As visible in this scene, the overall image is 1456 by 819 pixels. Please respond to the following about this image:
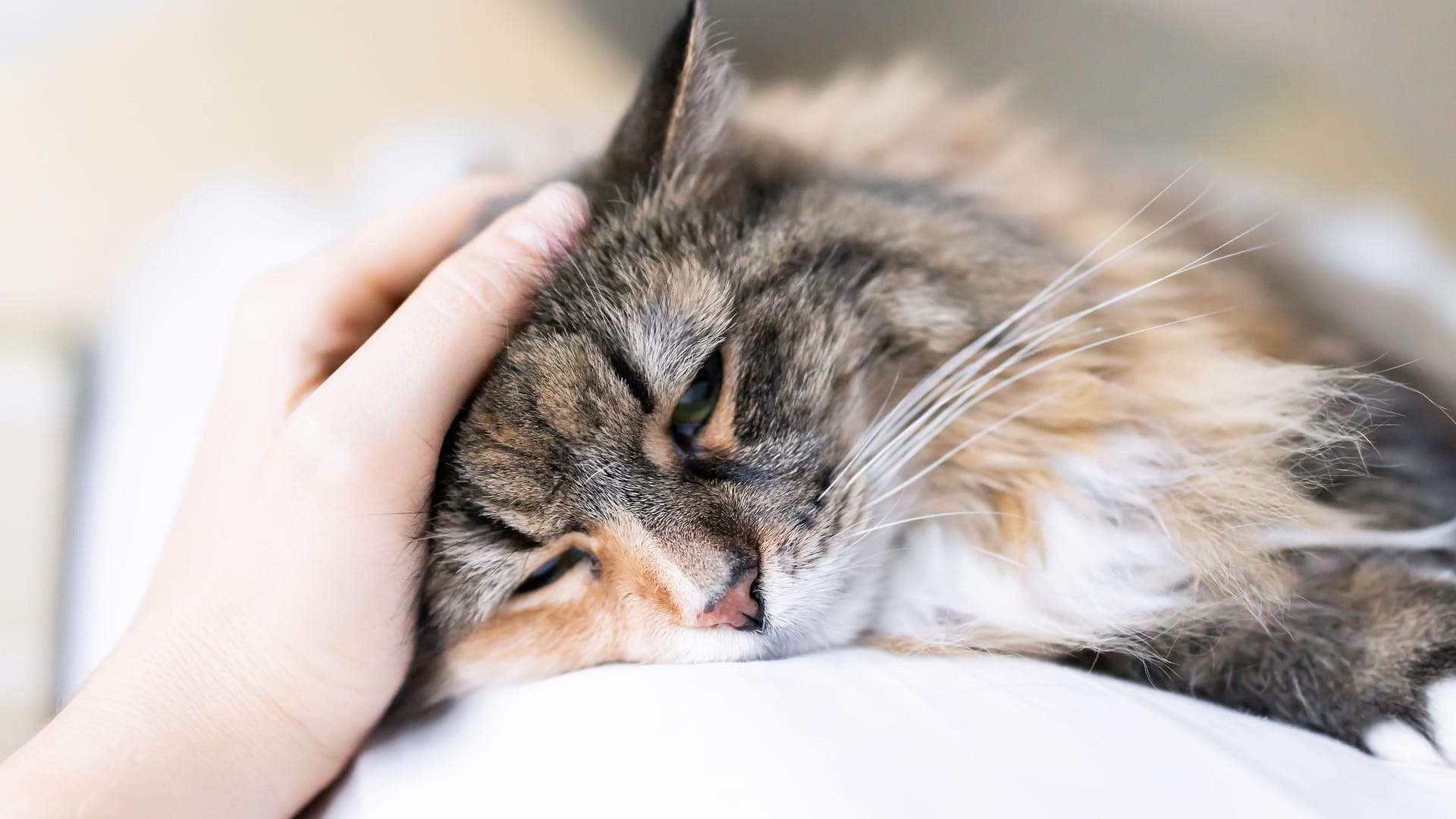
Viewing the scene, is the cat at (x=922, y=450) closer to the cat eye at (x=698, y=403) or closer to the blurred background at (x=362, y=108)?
the cat eye at (x=698, y=403)

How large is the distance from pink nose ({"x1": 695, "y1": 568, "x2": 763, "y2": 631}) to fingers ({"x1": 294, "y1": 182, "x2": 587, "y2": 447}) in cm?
37

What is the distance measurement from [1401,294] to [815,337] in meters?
1.03

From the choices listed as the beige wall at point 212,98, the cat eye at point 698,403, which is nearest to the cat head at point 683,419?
the cat eye at point 698,403

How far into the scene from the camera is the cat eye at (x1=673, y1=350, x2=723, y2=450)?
3.27ft

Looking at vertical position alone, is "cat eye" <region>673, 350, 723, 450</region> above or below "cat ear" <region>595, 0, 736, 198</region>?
below

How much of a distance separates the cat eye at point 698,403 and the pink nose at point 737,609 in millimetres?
185

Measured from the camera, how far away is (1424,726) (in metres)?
0.91

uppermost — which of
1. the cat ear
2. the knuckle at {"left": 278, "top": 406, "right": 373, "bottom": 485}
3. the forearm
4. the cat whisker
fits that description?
the cat ear

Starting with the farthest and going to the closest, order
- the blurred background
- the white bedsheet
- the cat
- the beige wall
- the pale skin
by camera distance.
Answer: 1. the beige wall
2. the blurred background
3. the cat
4. the pale skin
5. the white bedsheet

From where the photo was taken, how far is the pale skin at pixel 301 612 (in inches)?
33.2

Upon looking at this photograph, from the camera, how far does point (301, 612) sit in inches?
34.3

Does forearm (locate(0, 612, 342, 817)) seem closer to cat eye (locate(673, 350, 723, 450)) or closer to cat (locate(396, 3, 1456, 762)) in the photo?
cat (locate(396, 3, 1456, 762))

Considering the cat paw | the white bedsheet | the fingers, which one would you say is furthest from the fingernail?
the cat paw

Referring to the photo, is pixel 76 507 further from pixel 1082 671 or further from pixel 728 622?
pixel 1082 671
